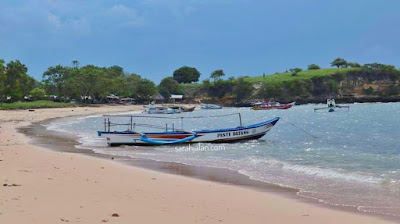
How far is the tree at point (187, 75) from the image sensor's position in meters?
186

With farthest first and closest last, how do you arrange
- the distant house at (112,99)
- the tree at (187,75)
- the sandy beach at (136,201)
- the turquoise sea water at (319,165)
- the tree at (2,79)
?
the tree at (187,75) → the distant house at (112,99) → the tree at (2,79) → the turquoise sea water at (319,165) → the sandy beach at (136,201)

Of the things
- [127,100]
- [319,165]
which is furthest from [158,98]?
[319,165]

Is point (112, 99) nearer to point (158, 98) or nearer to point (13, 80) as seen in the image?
point (158, 98)

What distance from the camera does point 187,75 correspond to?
186 metres

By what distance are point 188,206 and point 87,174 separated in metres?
5.22

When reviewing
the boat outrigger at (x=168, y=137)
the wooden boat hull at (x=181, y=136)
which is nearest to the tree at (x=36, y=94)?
the boat outrigger at (x=168, y=137)

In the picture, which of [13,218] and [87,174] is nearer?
[13,218]

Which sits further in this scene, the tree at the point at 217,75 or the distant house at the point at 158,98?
the tree at the point at 217,75

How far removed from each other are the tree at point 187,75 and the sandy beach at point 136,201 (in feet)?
570

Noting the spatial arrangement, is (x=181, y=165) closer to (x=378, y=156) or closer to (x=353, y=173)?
(x=353, y=173)

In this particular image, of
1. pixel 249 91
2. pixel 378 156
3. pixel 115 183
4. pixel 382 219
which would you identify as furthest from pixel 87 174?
pixel 249 91

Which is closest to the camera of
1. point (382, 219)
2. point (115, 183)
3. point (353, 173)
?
point (382, 219)

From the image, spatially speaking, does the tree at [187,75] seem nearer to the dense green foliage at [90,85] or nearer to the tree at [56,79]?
the dense green foliage at [90,85]

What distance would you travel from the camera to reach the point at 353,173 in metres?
15.1
